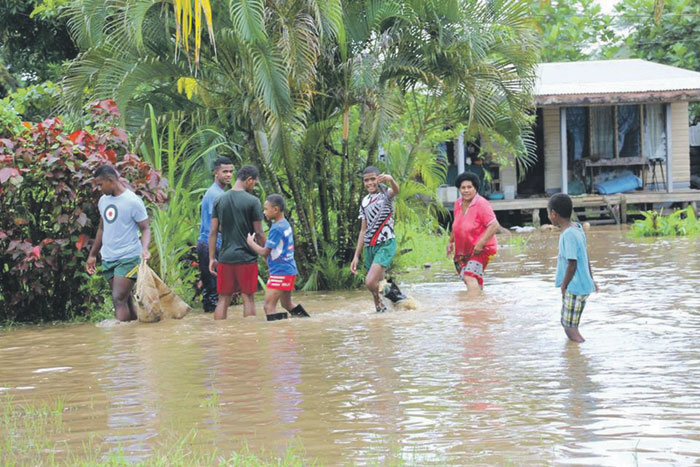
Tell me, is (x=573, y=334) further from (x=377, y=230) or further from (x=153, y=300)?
(x=153, y=300)

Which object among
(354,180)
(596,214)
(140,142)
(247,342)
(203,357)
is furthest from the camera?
(596,214)

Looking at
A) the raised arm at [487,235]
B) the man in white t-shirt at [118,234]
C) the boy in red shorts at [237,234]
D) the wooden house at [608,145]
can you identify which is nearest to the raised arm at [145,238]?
the man in white t-shirt at [118,234]

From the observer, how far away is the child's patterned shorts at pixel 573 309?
855 centimetres

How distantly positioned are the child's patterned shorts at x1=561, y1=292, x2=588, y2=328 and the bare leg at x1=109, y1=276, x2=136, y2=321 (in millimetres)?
4714

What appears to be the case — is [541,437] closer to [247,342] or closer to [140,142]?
[247,342]

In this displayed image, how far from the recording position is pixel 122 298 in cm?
1076

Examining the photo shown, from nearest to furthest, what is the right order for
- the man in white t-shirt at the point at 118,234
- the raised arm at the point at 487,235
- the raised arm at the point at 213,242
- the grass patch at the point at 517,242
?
the man in white t-shirt at the point at 118,234 < the raised arm at the point at 213,242 < the raised arm at the point at 487,235 < the grass patch at the point at 517,242

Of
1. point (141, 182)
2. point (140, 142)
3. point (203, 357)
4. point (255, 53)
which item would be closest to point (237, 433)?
point (203, 357)

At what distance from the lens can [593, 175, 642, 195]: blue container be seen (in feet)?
94.6

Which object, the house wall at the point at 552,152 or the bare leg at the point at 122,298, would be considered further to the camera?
the house wall at the point at 552,152

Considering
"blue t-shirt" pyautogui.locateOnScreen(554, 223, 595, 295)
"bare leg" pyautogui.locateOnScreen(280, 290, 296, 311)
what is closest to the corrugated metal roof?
"bare leg" pyautogui.locateOnScreen(280, 290, 296, 311)

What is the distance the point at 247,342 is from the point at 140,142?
5069 millimetres

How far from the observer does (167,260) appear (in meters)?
12.0

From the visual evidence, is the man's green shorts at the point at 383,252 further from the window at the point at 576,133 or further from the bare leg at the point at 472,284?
the window at the point at 576,133
